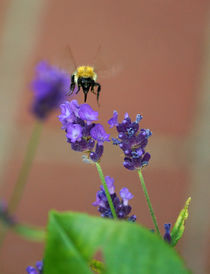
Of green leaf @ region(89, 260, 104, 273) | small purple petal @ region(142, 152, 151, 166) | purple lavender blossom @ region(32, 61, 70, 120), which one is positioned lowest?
green leaf @ region(89, 260, 104, 273)

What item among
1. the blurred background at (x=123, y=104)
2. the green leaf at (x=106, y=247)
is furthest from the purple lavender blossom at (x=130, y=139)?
the blurred background at (x=123, y=104)

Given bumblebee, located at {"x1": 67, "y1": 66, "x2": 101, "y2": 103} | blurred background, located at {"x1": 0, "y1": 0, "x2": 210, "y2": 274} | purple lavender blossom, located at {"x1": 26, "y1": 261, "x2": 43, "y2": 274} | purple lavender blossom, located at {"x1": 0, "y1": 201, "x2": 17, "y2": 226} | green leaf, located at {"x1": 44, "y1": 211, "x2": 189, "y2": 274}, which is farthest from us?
blurred background, located at {"x1": 0, "y1": 0, "x2": 210, "y2": 274}

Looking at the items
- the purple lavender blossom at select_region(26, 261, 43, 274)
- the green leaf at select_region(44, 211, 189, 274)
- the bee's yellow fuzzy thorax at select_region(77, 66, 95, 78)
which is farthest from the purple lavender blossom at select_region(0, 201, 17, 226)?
the green leaf at select_region(44, 211, 189, 274)

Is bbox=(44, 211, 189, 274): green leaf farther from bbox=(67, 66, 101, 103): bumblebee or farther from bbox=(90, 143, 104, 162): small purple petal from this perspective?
bbox=(67, 66, 101, 103): bumblebee

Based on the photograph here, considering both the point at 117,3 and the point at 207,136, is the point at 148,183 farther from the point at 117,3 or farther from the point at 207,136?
the point at 117,3

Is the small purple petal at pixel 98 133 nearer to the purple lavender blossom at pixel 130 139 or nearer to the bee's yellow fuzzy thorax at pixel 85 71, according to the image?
the purple lavender blossom at pixel 130 139

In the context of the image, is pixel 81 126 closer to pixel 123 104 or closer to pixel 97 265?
pixel 97 265

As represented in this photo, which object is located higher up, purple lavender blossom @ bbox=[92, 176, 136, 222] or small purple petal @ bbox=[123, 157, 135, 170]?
small purple petal @ bbox=[123, 157, 135, 170]
